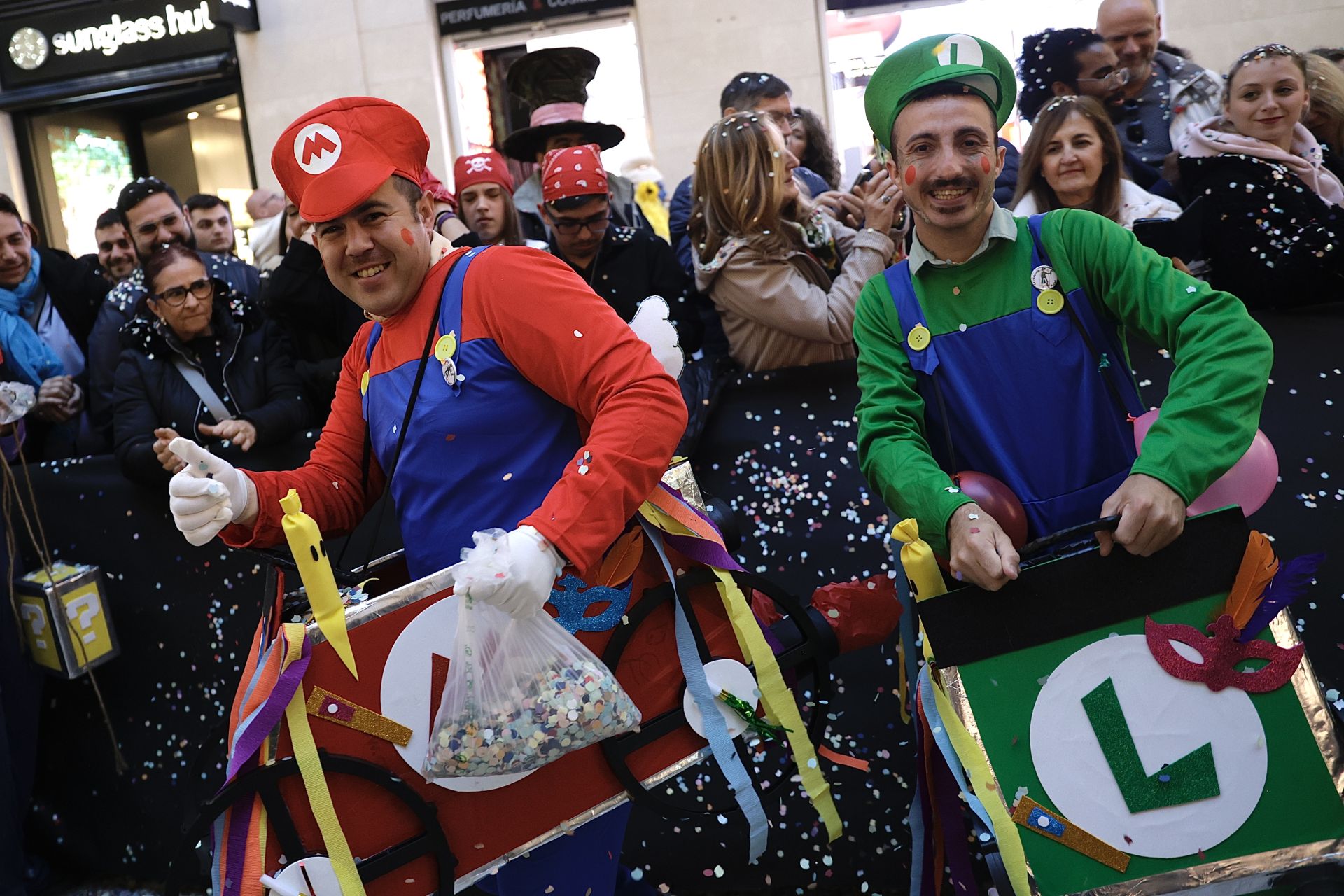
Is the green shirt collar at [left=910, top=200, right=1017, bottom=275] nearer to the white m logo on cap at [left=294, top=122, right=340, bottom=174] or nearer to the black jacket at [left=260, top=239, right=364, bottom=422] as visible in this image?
the white m logo on cap at [left=294, top=122, right=340, bottom=174]

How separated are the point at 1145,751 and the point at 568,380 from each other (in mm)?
1181

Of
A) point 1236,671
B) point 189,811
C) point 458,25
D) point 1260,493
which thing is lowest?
point 189,811

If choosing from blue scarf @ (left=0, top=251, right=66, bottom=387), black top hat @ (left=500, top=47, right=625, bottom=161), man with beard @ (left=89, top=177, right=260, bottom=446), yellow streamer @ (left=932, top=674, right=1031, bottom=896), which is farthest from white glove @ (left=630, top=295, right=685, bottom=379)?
blue scarf @ (left=0, top=251, right=66, bottom=387)

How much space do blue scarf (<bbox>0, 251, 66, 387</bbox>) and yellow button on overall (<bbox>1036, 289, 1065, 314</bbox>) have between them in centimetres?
382

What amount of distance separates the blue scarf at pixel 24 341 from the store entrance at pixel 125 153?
6.26 meters

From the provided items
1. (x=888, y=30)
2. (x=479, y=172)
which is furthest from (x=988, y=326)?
(x=888, y=30)

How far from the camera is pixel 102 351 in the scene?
395 centimetres

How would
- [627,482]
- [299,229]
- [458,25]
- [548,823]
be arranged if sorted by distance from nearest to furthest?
1. [627,482]
2. [548,823]
3. [299,229]
4. [458,25]

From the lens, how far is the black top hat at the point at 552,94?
4.81 meters

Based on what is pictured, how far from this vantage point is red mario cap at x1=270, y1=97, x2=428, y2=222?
190 centimetres

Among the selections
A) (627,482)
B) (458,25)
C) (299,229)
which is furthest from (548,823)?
(458,25)

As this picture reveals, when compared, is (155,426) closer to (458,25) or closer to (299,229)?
(299,229)

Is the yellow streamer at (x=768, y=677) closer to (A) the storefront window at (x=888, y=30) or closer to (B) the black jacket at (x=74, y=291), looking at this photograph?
(B) the black jacket at (x=74, y=291)

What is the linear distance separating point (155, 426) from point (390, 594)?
83.6 inches
